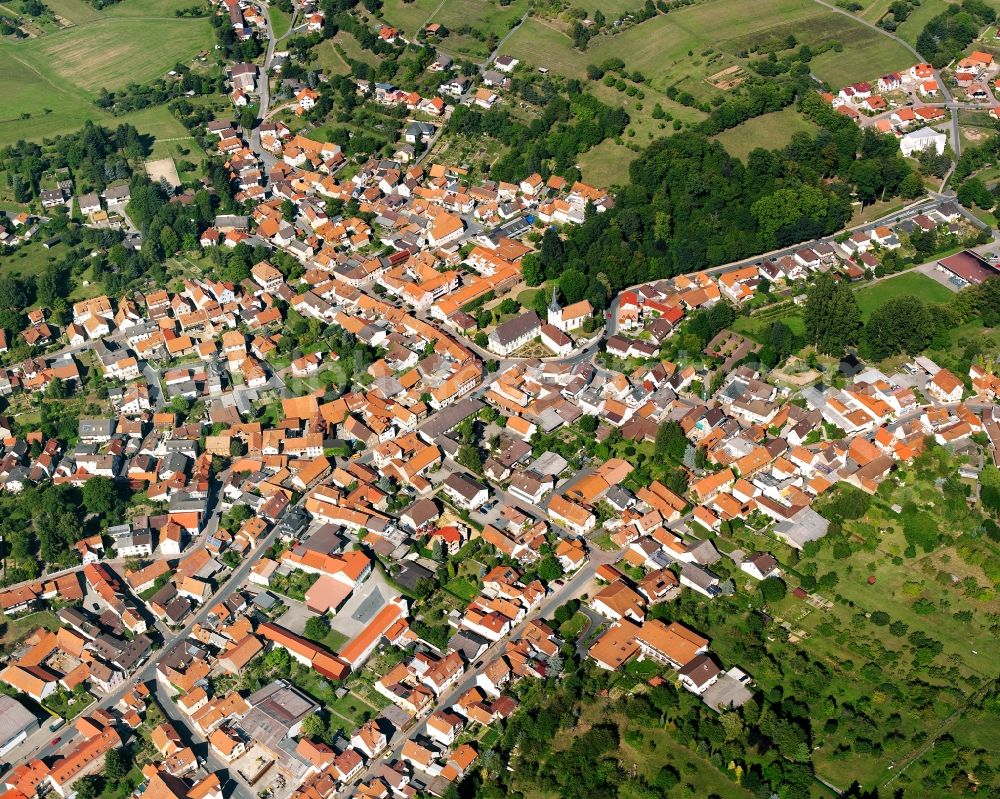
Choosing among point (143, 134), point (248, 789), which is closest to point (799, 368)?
point (248, 789)

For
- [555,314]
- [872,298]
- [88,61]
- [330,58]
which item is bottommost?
[872,298]

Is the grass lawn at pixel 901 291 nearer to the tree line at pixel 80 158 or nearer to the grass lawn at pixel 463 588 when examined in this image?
the grass lawn at pixel 463 588

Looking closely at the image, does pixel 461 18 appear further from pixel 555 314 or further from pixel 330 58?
pixel 555 314

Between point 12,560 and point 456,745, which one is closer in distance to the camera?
point 456,745

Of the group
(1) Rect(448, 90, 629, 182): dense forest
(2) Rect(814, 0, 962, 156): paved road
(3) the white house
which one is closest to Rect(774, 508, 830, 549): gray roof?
(1) Rect(448, 90, 629, 182): dense forest

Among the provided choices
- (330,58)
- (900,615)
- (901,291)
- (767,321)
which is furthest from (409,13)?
(900,615)

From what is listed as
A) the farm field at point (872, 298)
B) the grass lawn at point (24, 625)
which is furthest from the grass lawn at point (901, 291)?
the grass lawn at point (24, 625)

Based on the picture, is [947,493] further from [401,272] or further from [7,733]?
[7,733]
